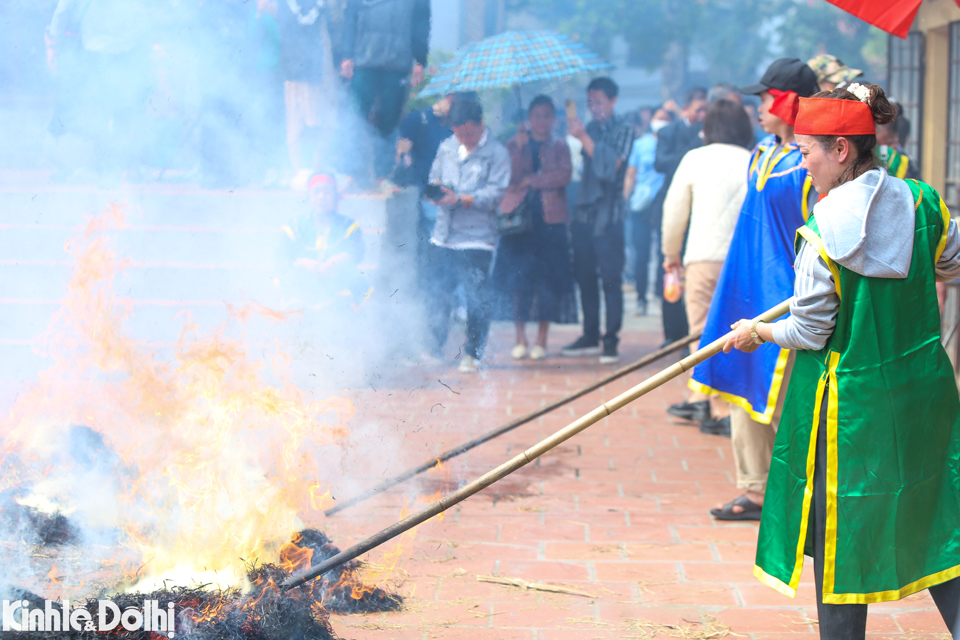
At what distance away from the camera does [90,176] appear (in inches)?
161

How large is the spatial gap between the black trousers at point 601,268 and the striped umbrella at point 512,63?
1408mm

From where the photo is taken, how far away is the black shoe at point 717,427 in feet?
19.5

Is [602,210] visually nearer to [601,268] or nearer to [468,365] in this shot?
[601,268]

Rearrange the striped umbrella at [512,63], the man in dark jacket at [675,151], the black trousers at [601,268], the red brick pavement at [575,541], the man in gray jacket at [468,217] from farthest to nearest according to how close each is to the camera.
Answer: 1. the black trousers at [601,268]
2. the man in dark jacket at [675,151]
3. the striped umbrella at [512,63]
4. the man in gray jacket at [468,217]
5. the red brick pavement at [575,541]

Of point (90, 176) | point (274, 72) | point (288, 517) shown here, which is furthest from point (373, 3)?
point (288, 517)

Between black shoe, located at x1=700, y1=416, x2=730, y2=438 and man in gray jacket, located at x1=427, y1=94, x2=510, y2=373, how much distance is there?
1653 millimetres

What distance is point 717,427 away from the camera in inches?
235

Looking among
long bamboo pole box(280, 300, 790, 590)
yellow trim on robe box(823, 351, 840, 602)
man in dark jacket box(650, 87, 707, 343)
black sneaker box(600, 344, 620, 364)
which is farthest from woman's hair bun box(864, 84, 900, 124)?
black sneaker box(600, 344, 620, 364)

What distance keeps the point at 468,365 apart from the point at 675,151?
16.6 feet

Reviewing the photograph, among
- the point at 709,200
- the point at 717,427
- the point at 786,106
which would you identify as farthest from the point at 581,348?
the point at 786,106

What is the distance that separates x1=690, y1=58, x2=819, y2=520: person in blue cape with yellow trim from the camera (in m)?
3.94

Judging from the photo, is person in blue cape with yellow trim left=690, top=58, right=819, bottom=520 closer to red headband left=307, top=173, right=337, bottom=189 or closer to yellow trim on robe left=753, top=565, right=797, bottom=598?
yellow trim on robe left=753, top=565, right=797, bottom=598

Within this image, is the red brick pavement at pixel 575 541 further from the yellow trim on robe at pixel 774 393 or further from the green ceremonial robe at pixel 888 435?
the green ceremonial robe at pixel 888 435

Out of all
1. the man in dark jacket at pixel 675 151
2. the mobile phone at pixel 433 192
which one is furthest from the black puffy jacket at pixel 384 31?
the man in dark jacket at pixel 675 151
